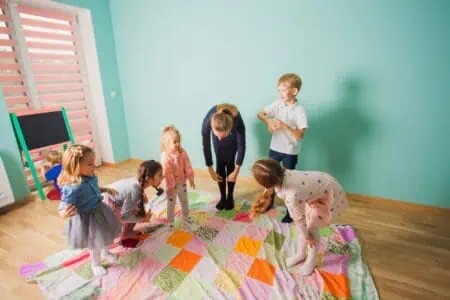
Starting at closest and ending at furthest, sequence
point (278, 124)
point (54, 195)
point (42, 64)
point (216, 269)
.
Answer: point (216, 269), point (278, 124), point (54, 195), point (42, 64)

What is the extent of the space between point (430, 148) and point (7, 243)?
133 inches

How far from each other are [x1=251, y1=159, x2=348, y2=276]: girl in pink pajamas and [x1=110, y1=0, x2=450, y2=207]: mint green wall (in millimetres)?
1043

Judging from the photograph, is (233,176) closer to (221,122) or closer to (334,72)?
(221,122)

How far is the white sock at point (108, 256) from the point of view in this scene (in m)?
1.70

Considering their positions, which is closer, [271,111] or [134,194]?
[134,194]

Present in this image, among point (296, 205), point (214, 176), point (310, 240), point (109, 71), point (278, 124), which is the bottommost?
point (310, 240)

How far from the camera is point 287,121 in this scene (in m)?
1.99

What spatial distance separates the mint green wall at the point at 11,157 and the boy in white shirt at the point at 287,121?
240cm

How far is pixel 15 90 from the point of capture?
265cm

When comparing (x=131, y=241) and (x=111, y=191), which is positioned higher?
(x=111, y=191)

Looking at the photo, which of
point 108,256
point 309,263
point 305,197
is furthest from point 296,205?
point 108,256

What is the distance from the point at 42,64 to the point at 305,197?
10.2ft

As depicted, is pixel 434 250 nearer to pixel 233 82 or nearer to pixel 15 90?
pixel 233 82

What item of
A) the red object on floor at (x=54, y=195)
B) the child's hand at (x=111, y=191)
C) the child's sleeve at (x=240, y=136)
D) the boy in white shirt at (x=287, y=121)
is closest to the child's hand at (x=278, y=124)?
the boy in white shirt at (x=287, y=121)
